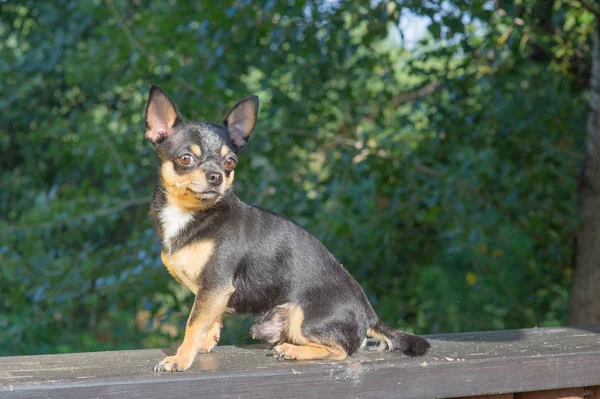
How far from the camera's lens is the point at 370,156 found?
16.0 feet

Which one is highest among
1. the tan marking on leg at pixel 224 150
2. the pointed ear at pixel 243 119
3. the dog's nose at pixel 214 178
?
the pointed ear at pixel 243 119

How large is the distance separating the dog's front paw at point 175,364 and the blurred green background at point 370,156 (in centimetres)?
243

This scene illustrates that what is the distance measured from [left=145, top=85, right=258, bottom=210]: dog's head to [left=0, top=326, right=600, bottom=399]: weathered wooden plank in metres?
0.49

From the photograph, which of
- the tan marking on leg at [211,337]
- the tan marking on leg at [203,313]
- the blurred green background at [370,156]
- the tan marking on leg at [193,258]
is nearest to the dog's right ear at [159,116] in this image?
the tan marking on leg at [193,258]

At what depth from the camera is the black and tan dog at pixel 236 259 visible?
2338 millimetres

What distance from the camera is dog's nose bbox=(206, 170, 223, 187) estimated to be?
2283mm

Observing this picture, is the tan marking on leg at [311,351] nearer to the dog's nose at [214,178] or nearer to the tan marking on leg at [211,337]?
the tan marking on leg at [211,337]

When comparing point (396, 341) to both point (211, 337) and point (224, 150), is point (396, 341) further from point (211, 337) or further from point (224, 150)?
point (224, 150)

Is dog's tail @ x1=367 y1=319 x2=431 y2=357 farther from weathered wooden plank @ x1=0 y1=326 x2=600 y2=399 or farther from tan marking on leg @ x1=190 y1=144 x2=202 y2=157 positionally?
tan marking on leg @ x1=190 y1=144 x2=202 y2=157

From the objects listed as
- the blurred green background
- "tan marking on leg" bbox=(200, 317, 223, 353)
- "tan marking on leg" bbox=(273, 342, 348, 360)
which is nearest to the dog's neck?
"tan marking on leg" bbox=(200, 317, 223, 353)

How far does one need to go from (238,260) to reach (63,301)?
115 inches

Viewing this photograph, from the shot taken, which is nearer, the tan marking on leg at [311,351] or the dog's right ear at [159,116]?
the tan marking on leg at [311,351]

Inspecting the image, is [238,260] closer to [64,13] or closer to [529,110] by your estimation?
[529,110]

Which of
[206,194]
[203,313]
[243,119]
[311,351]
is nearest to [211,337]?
[203,313]
